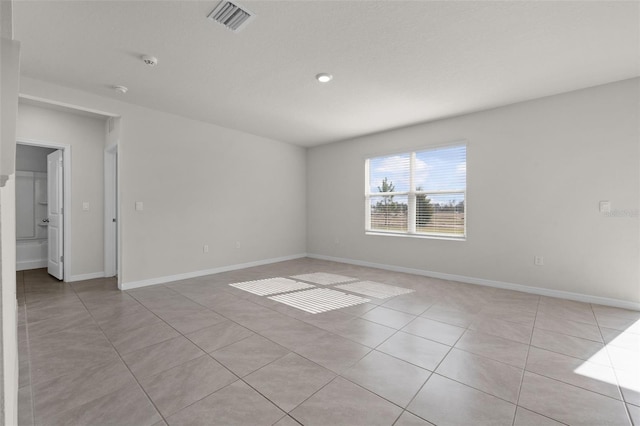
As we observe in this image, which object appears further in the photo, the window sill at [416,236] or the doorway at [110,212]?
the doorway at [110,212]

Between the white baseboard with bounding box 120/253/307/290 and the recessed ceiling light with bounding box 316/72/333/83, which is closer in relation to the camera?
the recessed ceiling light with bounding box 316/72/333/83

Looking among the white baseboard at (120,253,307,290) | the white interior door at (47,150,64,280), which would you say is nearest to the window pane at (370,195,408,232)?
the white baseboard at (120,253,307,290)

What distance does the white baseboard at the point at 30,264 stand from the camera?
5281mm

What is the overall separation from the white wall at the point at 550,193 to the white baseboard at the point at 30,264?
6861mm

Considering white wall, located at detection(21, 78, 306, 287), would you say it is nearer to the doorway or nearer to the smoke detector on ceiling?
the doorway

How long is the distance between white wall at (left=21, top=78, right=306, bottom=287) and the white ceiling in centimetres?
45

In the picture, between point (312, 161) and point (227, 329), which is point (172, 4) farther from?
point (312, 161)

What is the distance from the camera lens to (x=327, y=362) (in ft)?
7.20

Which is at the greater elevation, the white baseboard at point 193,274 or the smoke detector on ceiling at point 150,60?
the smoke detector on ceiling at point 150,60

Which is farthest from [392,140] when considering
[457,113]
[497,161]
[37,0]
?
[37,0]

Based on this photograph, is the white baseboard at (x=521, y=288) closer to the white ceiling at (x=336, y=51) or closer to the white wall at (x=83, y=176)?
the white ceiling at (x=336, y=51)

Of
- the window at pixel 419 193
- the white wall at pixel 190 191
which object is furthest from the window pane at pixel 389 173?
the white wall at pixel 190 191

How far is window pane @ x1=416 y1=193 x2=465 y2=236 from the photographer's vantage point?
4.64 m

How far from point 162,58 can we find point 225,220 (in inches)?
→ 116
